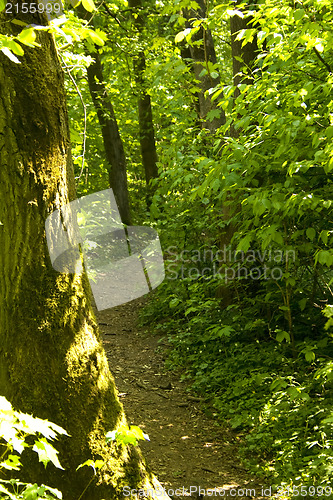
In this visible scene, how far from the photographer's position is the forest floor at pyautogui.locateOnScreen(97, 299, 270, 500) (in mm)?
3850

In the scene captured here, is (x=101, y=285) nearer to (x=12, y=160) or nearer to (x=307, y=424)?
(x=307, y=424)

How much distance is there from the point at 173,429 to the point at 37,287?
116 inches

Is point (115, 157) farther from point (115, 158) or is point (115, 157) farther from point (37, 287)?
point (37, 287)

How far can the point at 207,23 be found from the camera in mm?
4680

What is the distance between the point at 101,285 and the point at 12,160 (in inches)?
367

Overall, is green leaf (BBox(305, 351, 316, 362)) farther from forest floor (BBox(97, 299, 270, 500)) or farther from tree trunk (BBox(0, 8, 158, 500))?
tree trunk (BBox(0, 8, 158, 500))

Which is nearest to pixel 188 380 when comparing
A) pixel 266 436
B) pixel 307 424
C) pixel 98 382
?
pixel 266 436

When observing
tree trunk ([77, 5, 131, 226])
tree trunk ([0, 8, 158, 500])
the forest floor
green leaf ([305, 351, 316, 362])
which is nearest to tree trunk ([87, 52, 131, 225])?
tree trunk ([77, 5, 131, 226])

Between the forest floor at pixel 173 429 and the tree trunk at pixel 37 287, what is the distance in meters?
1.35

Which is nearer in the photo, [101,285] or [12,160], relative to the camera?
[12,160]

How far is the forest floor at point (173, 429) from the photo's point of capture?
12.6ft

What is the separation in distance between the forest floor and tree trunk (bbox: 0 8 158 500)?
4.42 feet

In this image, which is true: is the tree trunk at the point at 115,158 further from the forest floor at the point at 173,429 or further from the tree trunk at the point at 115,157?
the forest floor at the point at 173,429

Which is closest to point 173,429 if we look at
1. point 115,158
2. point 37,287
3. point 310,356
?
point 310,356
